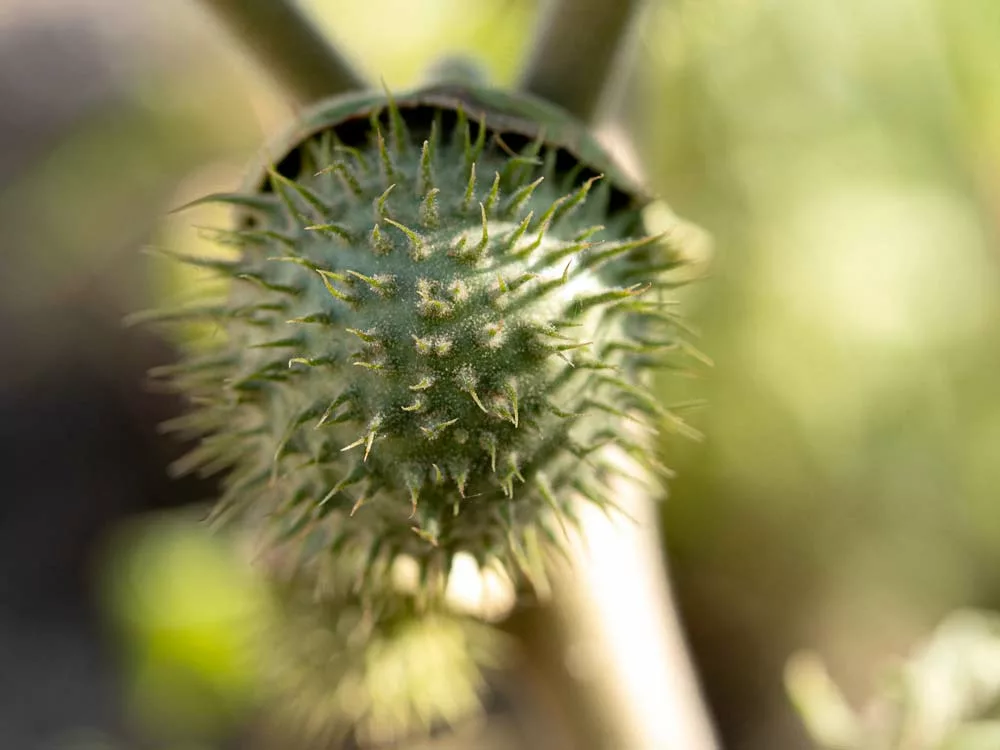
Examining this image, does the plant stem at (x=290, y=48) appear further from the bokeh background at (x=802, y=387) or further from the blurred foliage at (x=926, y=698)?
the bokeh background at (x=802, y=387)

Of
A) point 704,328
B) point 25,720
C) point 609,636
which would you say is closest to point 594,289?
point 609,636

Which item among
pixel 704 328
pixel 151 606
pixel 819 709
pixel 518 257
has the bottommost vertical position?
pixel 151 606

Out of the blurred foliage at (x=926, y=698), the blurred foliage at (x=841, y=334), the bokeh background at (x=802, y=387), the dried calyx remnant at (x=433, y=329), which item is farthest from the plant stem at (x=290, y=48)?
the blurred foliage at (x=841, y=334)

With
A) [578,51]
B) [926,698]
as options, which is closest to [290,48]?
[578,51]

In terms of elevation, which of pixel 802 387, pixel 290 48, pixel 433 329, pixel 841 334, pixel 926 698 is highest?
pixel 841 334

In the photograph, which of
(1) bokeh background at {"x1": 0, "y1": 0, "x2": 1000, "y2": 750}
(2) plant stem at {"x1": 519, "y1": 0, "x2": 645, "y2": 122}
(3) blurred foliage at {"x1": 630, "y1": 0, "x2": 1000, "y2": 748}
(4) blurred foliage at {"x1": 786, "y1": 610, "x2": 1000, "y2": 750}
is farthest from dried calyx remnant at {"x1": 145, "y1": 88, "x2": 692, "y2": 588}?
(3) blurred foliage at {"x1": 630, "y1": 0, "x2": 1000, "y2": 748}

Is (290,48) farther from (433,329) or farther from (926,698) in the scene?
(926,698)

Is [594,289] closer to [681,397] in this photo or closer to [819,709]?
[819,709]
